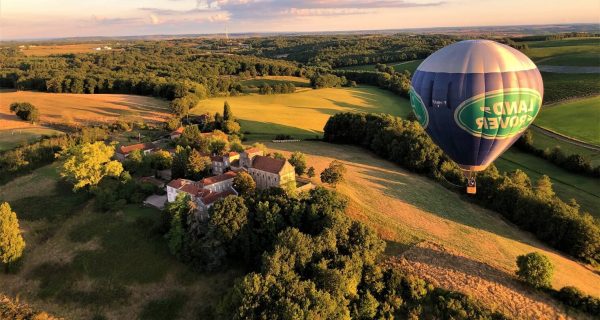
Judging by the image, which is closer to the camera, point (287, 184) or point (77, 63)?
point (287, 184)

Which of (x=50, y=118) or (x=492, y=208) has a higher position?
(x=50, y=118)

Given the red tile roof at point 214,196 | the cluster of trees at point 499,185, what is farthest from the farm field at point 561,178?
the red tile roof at point 214,196

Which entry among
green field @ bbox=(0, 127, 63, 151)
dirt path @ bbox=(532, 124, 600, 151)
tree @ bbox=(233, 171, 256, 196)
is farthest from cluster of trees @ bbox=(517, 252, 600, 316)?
green field @ bbox=(0, 127, 63, 151)

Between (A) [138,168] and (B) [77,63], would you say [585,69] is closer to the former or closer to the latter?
(A) [138,168]

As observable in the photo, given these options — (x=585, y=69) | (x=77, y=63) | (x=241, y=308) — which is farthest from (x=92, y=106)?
(x=585, y=69)

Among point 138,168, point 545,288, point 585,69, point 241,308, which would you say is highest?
point 585,69

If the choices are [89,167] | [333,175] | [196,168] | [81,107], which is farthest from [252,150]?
[81,107]

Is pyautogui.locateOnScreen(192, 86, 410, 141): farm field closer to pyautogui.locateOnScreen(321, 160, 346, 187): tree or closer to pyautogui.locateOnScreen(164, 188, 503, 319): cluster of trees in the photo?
pyautogui.locateOnScreen(321, 160, 346, 187): tree
